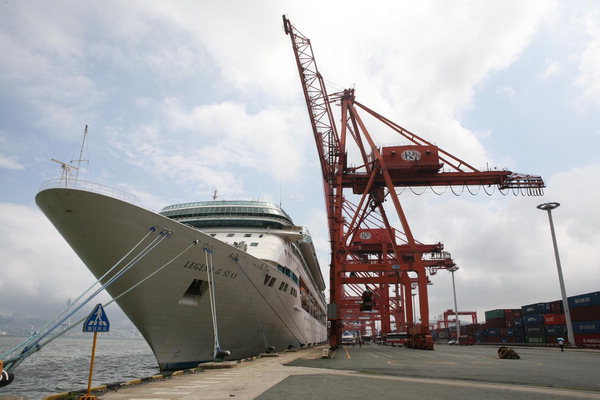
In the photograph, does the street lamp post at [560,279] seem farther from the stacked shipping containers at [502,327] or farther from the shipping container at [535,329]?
the stacked shipping containers at [502,327]

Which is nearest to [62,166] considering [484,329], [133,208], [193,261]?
[133,208]

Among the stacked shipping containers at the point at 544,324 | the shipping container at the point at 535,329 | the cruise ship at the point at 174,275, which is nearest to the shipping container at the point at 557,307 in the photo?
the stacked shipping containers at the point at 544,324

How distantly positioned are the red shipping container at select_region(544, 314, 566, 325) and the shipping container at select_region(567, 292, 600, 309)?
5.94 meters

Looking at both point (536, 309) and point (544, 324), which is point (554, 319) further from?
point (536, 309)

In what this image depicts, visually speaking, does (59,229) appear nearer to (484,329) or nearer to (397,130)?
(397,130)

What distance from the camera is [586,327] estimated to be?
3888 cm

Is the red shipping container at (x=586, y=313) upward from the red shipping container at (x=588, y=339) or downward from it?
upward

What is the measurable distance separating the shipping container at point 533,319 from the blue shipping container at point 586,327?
11.1 metres

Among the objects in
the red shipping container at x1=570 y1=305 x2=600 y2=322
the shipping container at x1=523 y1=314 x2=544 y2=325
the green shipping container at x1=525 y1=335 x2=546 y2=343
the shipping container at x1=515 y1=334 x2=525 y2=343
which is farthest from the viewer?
the shipping container at x1=515 y1=334 x2=525 y2=343

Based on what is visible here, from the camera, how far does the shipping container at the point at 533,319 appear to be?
169ft

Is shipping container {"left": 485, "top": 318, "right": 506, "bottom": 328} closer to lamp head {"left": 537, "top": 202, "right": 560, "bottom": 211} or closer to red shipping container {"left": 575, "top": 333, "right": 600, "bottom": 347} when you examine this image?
red shipping container {"left": 575, "top": 333, "right": 600, "bottom": 347}

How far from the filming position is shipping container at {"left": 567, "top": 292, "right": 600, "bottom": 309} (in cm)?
3867

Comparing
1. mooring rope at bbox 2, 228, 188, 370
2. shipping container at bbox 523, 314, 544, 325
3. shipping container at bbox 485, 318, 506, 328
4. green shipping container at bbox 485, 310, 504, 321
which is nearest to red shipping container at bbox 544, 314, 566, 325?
shipping container at bbox 523, 314, 544, 325

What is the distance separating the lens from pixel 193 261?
16062 millimetres
